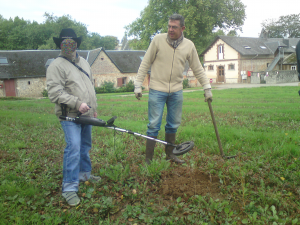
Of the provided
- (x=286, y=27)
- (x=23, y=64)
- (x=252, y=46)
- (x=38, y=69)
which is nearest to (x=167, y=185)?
(x=38, y=69)

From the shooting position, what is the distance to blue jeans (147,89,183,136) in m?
4.23

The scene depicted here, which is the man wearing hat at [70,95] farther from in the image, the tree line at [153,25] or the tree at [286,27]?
the tree at [286,27]

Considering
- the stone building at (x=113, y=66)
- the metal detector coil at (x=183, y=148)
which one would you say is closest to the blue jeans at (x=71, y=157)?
the metal detector coil at (x=183, y=148)

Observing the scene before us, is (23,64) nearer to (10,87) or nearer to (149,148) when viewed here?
(10,87)

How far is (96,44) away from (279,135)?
6814 cm

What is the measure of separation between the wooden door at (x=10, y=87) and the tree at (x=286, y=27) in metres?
66.5

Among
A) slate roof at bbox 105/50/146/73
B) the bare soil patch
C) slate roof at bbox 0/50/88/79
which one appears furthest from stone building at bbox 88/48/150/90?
the bare soil patch

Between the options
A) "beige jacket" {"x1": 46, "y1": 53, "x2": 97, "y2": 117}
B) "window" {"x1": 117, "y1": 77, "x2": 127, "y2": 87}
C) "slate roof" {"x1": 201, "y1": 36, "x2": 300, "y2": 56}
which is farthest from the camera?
"slate roof" {"x1": 201, "y1": 36, "x2": 300, "y2": 56}

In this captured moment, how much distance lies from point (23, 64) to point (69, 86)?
125 ft

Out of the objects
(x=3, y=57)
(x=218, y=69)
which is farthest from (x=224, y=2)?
(x=3, y=57)

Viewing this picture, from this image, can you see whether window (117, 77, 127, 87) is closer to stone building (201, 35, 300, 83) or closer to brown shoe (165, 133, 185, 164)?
stone building (201, 35, 300, 83)

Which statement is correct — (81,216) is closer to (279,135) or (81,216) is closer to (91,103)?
(91,103)

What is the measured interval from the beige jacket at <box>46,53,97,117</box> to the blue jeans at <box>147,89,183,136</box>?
0.99 m

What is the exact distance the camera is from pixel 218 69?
152ft
